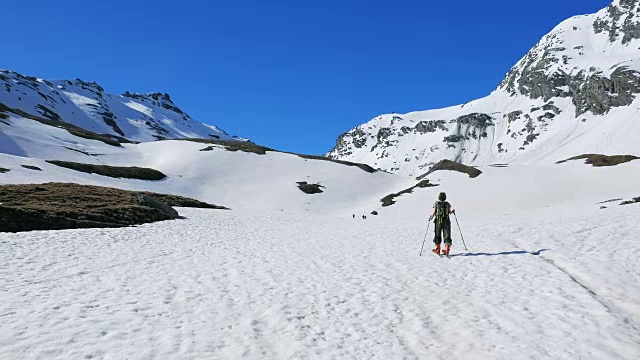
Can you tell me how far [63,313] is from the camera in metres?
8.34

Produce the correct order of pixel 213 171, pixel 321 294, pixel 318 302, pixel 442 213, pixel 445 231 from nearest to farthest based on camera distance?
pixel 318 302, pixel 321 294, pixel 445 231, pixel 442 213, pixel 213 171

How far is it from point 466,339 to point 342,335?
7.76 feet

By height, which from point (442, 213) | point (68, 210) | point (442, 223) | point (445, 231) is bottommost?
point (68, 210)

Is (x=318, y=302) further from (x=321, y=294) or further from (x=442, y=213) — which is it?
(x=442, y=213)

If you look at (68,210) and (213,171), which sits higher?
(213,171)

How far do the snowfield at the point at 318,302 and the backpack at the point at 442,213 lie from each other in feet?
5.06

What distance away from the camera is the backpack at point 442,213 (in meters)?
17.0

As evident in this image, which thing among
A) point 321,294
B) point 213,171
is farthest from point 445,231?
point 213,171

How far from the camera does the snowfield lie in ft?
22.9

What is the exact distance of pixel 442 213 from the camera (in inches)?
676

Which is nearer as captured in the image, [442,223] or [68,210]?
[442,223]

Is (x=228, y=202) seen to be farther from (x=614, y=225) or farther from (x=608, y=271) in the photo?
(x=608, y=271)

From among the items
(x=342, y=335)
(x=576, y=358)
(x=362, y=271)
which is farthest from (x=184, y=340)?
(x=362, y=271)

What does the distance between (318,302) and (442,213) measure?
925 cm
